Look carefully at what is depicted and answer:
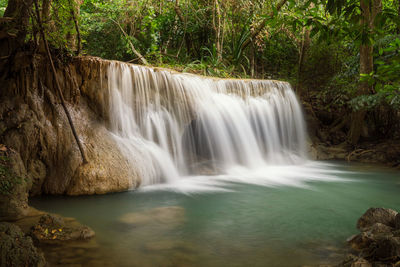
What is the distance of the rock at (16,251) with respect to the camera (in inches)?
95.1

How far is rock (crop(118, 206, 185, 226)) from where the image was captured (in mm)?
3943

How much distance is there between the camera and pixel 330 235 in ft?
11.8

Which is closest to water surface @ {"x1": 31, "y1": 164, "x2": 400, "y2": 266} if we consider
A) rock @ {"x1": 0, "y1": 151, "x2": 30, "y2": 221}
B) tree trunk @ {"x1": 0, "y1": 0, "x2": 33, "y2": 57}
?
rock @ {"x1": 0, "y1": 151, "x2": 30, "y2": 221}

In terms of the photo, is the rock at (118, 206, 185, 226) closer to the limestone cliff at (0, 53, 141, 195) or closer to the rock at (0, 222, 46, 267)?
the limestone cliff at (0, 53, 141, 195)

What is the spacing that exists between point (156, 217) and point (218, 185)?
223 centimetres

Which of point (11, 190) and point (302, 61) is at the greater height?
point (302, 61)

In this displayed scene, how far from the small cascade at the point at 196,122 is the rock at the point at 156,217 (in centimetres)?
147

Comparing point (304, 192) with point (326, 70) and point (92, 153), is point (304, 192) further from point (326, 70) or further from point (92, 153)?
point (326, 70)

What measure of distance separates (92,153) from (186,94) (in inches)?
105

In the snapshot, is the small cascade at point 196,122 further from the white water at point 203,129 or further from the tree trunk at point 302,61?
the tree trunk at point 302,61

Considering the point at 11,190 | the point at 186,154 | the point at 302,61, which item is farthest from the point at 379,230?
the point at 302,61

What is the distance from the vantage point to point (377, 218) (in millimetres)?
3688

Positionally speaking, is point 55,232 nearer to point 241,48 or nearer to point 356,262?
point 356,262

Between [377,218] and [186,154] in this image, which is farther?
[186,154]
